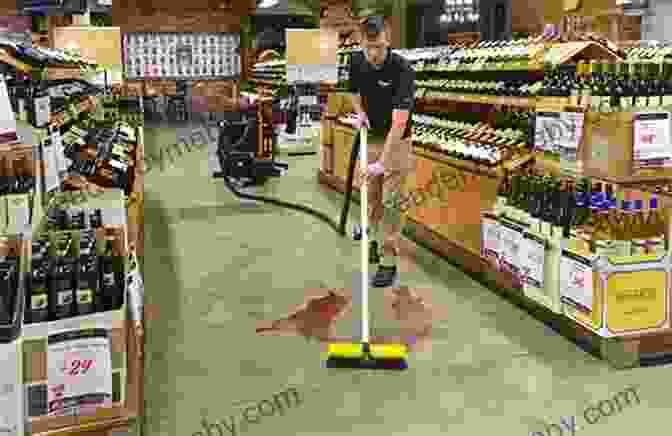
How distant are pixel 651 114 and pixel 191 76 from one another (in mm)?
19689

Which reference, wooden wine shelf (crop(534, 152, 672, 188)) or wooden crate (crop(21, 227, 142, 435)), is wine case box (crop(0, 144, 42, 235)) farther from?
wooden wine shelf (crop(534, 152, 672, 188))

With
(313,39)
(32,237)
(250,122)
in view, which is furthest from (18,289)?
(313,39)

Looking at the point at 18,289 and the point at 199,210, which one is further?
the point at 199,210

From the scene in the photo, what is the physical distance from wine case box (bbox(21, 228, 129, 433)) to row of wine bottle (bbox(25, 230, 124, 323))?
0.08 metres

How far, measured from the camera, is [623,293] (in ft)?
12.1

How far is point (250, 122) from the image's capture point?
1005cm

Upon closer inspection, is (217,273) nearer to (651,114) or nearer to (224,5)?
(651,114)

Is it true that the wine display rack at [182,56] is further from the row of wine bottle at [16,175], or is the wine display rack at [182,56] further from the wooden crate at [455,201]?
the row of wine bottle at [16,175]

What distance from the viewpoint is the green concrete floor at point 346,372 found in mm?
3186

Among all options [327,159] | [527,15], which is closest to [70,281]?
[527,15]

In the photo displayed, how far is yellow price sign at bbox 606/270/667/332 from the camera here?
→ 368 cm

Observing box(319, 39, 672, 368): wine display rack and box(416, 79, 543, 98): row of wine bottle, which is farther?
box(416, 79, 543, 98): row of wine bottle

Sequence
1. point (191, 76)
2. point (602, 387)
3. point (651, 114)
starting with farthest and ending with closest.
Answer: point (191, 76) → point (651, 114) → point (602, 387)

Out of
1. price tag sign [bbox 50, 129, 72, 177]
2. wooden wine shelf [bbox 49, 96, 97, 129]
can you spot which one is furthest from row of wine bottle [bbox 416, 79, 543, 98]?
price tag sign [bbox 50, 129, 72, 177]
